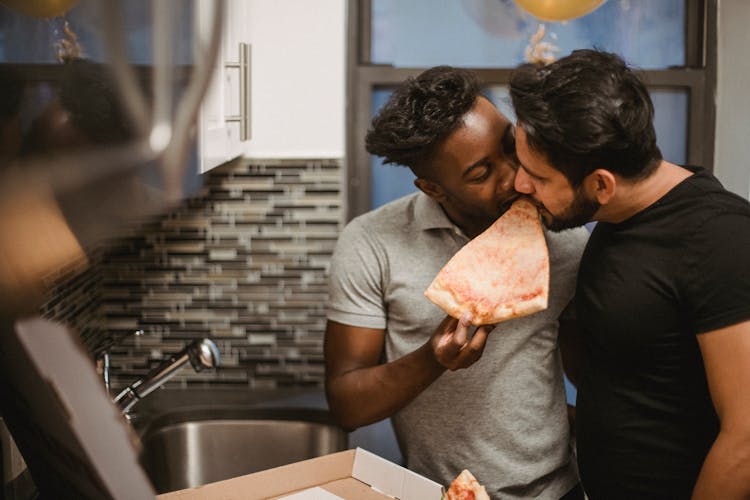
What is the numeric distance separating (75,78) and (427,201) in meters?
1.21

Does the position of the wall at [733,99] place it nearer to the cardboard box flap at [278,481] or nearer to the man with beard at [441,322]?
the man with beard at [441,322]

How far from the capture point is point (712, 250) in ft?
3.99

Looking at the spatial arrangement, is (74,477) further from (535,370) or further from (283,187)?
(283,187)

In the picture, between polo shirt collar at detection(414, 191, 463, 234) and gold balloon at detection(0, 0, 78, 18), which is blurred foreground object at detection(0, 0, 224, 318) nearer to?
gold balloon at detection(0, 0, 78, 18)

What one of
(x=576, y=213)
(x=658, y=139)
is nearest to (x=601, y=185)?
(x=576, y=213)

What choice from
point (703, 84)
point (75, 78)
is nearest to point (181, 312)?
point (703, 84)

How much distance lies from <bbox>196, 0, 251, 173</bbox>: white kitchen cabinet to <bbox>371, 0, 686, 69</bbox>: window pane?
25.6 inches

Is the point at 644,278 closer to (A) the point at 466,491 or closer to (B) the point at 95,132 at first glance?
(A) the point at 466,491

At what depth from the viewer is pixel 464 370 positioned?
4.87ft

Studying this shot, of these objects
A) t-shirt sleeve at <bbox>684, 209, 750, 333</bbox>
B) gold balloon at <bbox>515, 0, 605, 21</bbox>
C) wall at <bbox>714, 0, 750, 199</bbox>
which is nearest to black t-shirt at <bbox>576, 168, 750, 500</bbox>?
t-shirt sleeve at <bbox>684, 209, 750, 333</bbox>

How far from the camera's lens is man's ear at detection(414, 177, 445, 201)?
4.82ft

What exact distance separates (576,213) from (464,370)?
37cm

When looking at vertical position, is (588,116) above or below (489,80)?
below

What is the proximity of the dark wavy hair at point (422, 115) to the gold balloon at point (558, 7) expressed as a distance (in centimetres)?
49
